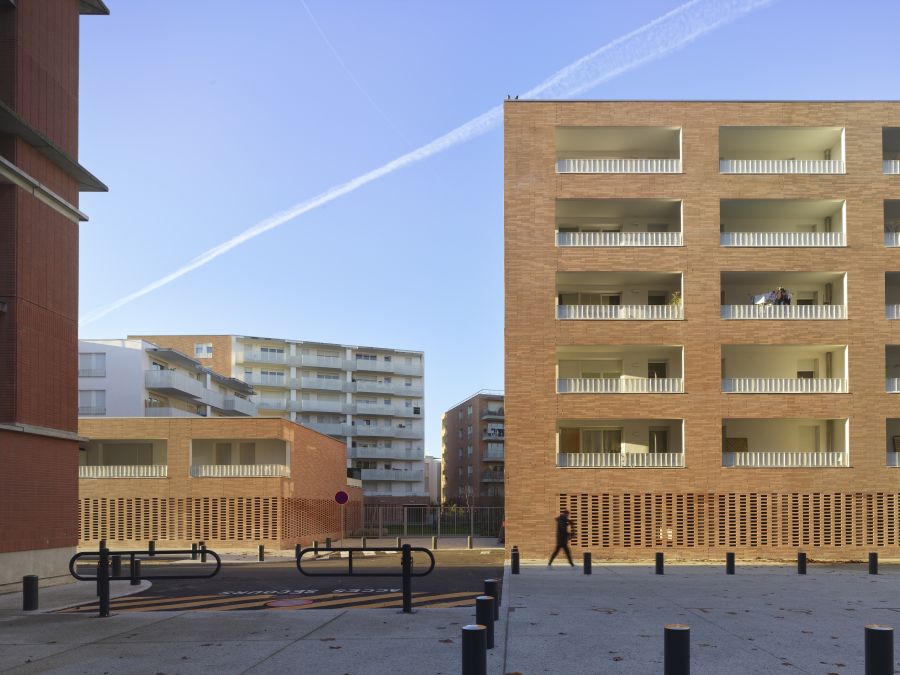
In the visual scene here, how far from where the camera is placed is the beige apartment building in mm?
32375

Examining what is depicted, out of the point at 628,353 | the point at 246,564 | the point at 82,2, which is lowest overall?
the point at 246,564

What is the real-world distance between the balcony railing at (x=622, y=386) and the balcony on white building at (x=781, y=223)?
19.1ft

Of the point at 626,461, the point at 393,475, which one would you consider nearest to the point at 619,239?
the point at 626,461

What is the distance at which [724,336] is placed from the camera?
33.2m

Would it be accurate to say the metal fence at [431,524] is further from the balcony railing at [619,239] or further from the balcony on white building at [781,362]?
the balcony railing at [619,239]

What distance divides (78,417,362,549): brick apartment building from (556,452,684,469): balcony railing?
1464 centimetres

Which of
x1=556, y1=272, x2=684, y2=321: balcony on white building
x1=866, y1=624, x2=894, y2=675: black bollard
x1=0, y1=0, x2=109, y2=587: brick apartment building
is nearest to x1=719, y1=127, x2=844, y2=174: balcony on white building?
x1=556, y1=272, x2=684, y2=321: balcony on white building

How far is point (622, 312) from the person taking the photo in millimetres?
33594

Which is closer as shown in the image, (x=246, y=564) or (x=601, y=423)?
(x=246, y=564)

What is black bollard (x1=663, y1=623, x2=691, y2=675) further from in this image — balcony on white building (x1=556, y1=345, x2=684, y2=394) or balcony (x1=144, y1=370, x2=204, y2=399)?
balcony (x1=144, y1=370, x2=204, y2=399)

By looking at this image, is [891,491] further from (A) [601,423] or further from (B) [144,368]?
(B) [144,368]

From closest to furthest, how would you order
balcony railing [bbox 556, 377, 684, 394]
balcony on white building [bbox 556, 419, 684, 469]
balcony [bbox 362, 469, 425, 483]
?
balcony railing [bbox 556, 377, 684, 394] → balcony on white building [bbox 556, 419, 684, 469] → balcony [bbox 362, 469, 425, 483]

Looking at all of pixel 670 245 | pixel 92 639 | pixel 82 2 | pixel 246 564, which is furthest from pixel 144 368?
pixel 92 639

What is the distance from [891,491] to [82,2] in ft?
106
